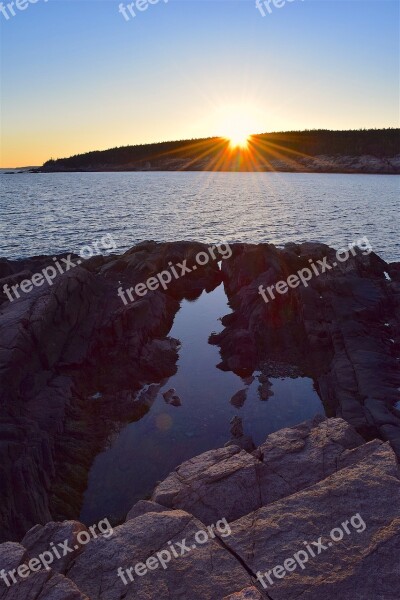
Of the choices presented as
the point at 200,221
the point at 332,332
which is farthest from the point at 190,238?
the point at 332,332

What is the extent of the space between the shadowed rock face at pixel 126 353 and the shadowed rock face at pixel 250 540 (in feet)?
5.45

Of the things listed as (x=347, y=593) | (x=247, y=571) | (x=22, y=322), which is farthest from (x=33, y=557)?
(x=22, y=322)

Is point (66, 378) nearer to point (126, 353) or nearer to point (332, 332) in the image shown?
point (126, 353)

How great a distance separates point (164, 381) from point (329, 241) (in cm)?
4470

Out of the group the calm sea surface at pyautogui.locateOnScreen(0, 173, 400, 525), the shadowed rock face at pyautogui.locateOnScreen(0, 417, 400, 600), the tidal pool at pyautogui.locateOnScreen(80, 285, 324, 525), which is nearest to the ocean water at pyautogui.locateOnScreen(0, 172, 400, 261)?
the calm sea surface at pyautogui.locateOnScreen(0, 173, 400, 525)

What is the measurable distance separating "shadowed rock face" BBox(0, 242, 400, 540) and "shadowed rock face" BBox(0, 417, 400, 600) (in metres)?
1.66

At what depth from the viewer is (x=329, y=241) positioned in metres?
63.1

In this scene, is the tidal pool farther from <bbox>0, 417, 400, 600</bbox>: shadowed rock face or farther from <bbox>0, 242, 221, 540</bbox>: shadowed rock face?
<bbox>0, 417, 400, 600</bbox>: shadowed rock face

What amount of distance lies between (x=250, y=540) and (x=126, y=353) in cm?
1919

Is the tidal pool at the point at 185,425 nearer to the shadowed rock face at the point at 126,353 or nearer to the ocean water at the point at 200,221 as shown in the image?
the shadowed rock face at the point at 126,353

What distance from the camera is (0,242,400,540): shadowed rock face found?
1848 cm

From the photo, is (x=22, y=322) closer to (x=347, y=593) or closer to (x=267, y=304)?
(x=267, y=304)

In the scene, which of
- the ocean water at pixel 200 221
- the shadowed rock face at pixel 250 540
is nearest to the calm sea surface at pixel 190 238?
the ocean water at pixel 200 221

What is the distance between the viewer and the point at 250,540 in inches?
420
